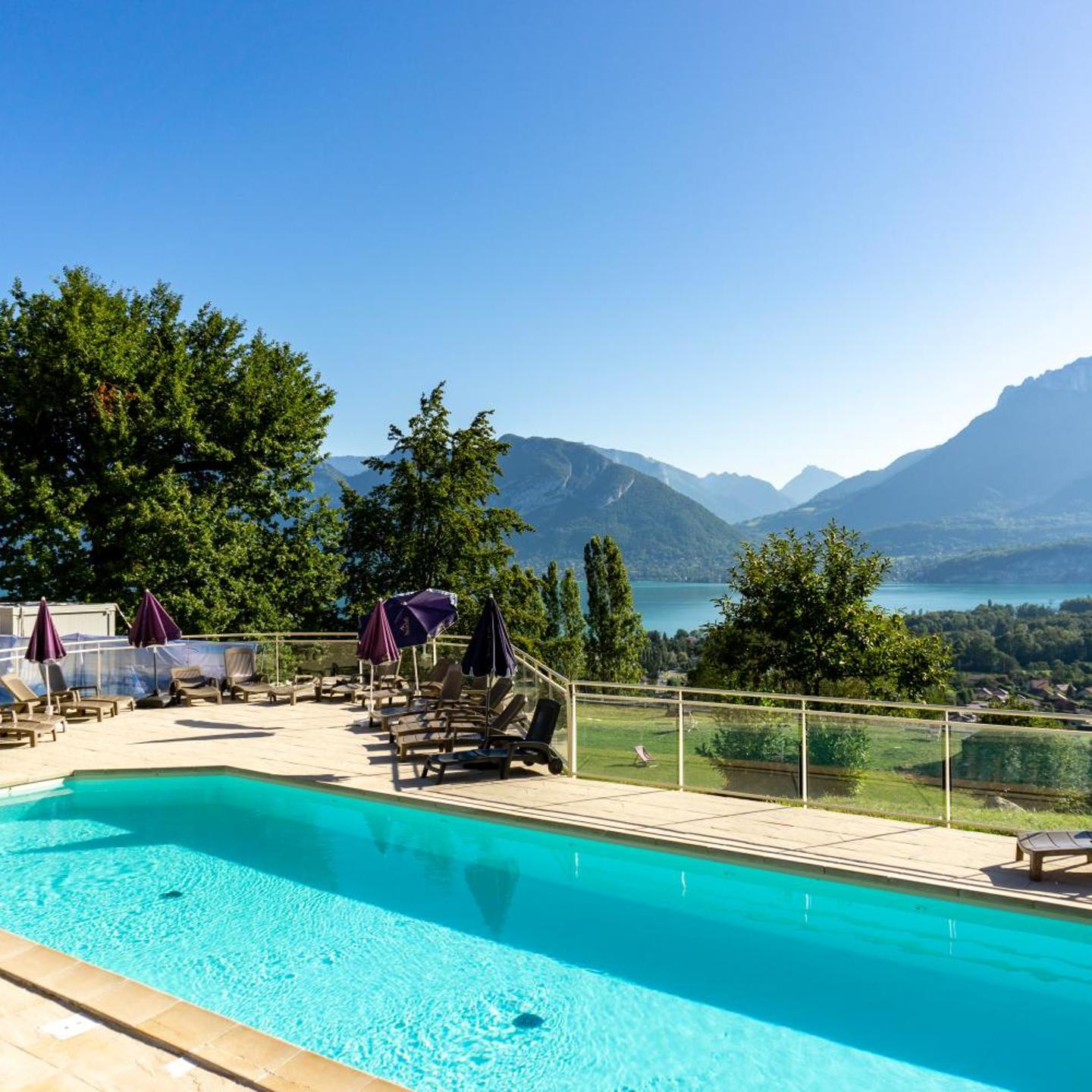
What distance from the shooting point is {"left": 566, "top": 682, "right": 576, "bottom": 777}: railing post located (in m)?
9.52

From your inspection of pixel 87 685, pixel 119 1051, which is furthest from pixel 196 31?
pixel 119 1051

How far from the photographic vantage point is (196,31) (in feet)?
55.5

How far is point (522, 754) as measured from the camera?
382 inches

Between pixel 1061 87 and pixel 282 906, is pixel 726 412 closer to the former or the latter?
pixel 1061 87

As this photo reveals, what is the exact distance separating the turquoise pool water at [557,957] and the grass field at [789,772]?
1.51 meters

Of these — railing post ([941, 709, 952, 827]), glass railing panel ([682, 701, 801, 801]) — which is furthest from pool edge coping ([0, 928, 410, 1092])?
railing post ([941, 709, 952, 827])

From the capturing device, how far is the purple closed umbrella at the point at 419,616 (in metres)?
13.0

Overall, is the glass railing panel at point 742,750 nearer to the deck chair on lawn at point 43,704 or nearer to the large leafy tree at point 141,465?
the deck chair on lawn at point 43,704

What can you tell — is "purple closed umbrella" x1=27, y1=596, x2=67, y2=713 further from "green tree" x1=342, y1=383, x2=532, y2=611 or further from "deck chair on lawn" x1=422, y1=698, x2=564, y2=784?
"green tree" x1=342, y1=383, x2=532, y2=611

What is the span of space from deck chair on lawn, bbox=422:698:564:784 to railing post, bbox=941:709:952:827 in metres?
4.26

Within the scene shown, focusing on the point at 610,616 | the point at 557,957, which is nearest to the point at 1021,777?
the point at 557,957

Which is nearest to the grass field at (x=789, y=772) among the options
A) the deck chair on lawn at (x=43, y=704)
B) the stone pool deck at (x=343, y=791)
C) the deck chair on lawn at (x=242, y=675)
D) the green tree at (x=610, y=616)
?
the stone pool deck at (x=343, y=791)

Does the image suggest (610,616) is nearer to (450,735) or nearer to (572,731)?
(450,735)

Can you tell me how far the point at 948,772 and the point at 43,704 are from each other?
1392cm
